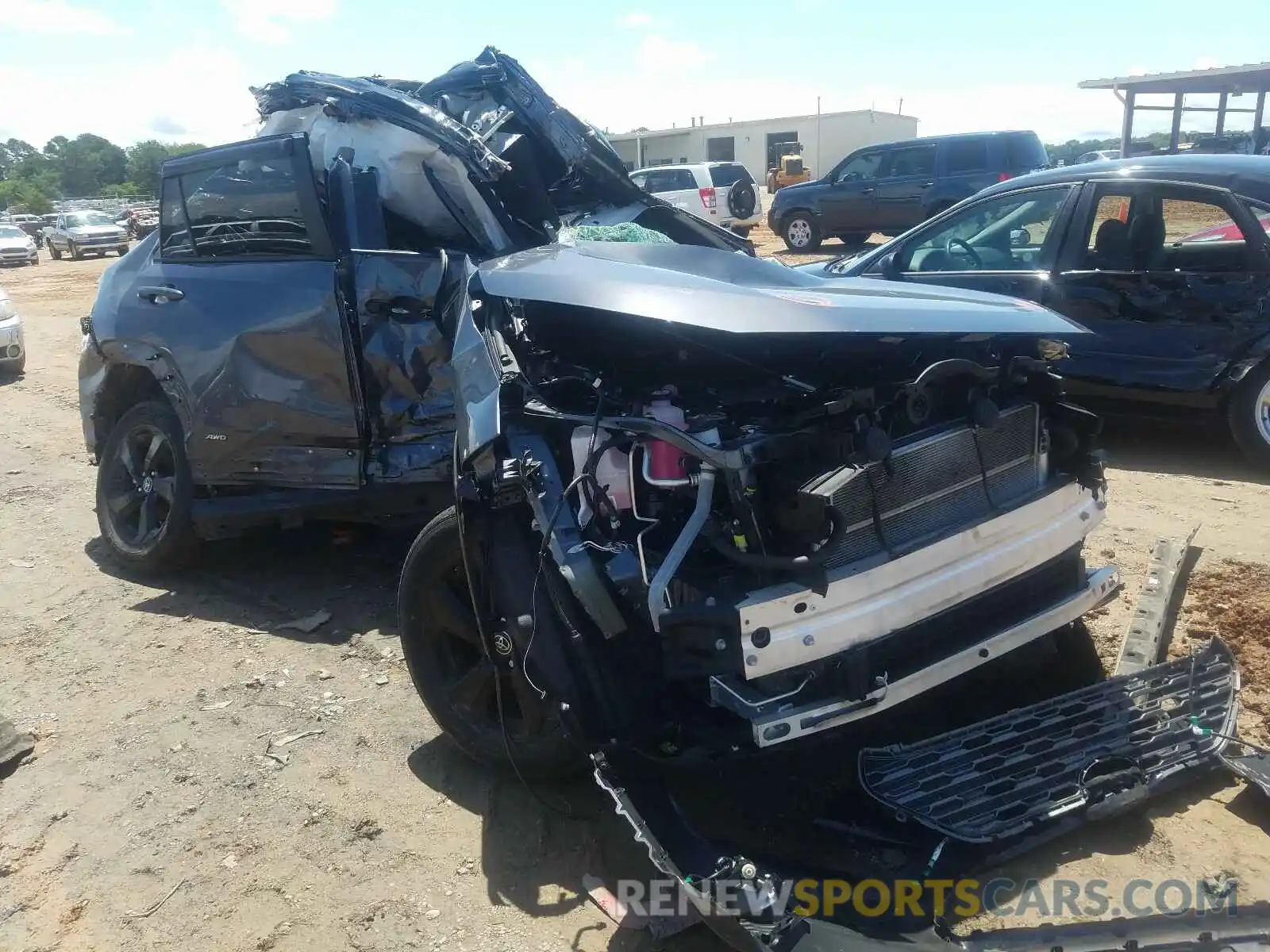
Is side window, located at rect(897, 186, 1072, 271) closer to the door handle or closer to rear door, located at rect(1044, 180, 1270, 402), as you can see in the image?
rear door, located at rect(1044, 180, 1270, 402)

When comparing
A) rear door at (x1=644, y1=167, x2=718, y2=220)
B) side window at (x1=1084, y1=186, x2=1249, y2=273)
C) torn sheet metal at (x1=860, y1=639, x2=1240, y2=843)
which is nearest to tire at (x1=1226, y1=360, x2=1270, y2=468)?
side window at (x1=1084, y1=186, x2=1249, y2=273)

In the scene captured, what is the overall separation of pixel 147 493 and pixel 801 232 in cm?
1502

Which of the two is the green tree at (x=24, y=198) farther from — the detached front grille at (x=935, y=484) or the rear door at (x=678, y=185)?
the detached front grille at (x=935, y=484)

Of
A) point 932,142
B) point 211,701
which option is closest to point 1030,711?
point 211,701

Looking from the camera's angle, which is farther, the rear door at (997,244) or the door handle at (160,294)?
the rear door at (997,244)

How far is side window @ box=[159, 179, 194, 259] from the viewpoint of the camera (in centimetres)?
517

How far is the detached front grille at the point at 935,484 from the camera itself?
258 centimetres

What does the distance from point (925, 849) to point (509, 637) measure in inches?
50.1

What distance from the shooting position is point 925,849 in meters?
2.58

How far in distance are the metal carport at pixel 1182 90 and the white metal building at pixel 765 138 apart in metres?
19.4

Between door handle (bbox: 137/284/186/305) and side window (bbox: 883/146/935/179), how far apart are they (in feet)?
46.0

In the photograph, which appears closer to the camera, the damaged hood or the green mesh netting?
the damaged hood

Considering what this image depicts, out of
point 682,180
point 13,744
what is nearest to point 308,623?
point 13,744

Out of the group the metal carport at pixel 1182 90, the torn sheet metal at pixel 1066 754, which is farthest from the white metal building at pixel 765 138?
the torn sheet metal at pixel 1066 754
